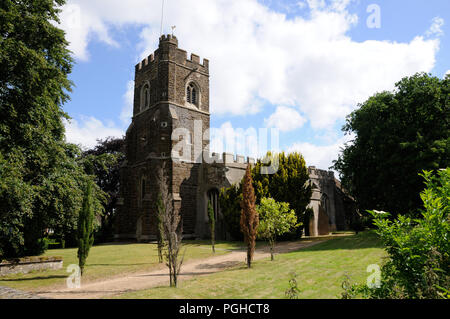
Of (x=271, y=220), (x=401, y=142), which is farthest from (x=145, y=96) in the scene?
(x=401, y=142)

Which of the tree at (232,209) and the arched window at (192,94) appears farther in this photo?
the arched window at (192,94)

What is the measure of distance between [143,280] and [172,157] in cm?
1442

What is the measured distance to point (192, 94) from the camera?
28672 millimetres

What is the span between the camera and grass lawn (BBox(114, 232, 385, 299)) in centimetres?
813

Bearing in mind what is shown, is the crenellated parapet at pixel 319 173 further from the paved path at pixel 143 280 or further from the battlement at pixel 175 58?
→ the paved path at pixel 143 280

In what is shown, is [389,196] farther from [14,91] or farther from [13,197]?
[14,91]

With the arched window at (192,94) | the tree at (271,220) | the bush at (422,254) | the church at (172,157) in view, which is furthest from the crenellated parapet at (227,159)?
the bush at (422,254)

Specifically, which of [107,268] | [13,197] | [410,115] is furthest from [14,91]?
[410,115]

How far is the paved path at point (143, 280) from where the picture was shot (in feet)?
30.1

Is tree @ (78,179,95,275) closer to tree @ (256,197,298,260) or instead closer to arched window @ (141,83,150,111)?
tree @ (256,197,298,260)

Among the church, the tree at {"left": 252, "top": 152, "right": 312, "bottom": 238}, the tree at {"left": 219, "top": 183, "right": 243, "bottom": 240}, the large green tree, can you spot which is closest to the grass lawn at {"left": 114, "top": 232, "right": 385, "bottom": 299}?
the large green tree

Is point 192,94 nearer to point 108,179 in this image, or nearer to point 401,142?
point 108,179

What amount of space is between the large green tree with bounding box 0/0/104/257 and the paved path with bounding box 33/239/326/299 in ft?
13.7

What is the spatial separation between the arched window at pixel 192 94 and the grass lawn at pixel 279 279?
62.6 feet
